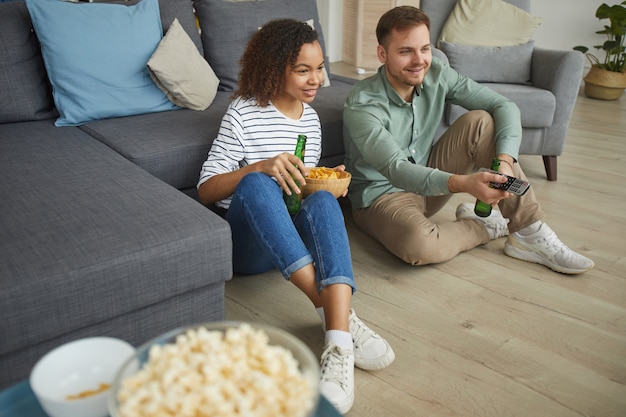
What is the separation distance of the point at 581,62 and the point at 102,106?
2.24 meters

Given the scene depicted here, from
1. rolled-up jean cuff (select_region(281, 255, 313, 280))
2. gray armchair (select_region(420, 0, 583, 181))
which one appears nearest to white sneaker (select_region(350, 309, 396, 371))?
rolled-up jean cuff (select_region(281, 255, 313, 280))

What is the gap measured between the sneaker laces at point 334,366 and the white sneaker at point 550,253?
101cm

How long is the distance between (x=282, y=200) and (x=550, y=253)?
1057 millimetres

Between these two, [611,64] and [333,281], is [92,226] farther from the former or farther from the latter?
[611,64]

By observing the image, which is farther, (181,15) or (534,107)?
(534,107)

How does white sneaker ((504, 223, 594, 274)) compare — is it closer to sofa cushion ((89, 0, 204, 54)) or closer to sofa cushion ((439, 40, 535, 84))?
sofa cushion ((439, 40, 535, 84))

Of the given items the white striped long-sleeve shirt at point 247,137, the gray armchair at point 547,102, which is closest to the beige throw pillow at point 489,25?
the gray armchair at point 547,102

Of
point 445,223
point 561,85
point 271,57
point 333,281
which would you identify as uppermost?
point 271,57

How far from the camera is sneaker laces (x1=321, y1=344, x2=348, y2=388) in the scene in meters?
1.42

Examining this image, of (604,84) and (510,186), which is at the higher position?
(510,186)

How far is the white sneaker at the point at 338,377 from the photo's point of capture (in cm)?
140

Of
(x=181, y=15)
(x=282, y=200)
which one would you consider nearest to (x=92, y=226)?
(x=282, y=200)

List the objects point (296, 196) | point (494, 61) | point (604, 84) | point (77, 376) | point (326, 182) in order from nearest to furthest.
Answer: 1. point (77, 376)
2. point (326, 182)
3. point (296, 196)
4. point (494, 61)
5. point (604, 84)

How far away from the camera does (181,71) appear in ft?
7.79
